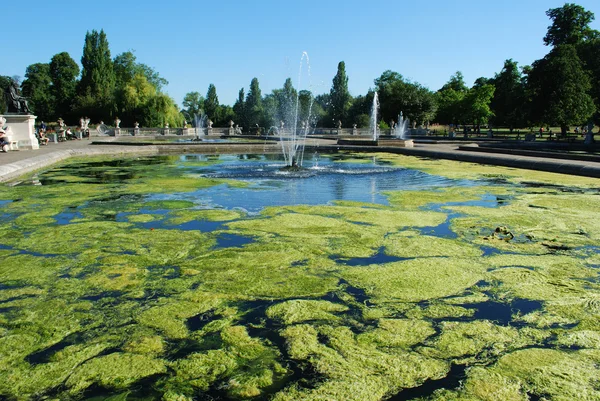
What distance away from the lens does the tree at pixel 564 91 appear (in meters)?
36.5

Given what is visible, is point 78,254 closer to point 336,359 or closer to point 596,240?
point 336,359

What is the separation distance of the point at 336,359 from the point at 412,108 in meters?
60.3

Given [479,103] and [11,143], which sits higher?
[479,103]

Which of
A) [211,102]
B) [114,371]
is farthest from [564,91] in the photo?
[211,102]

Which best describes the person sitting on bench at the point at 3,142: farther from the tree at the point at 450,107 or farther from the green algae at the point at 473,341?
the tree at the point at 450,107

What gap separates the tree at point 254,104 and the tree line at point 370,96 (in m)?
0.15

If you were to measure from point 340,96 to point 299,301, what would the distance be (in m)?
69.4

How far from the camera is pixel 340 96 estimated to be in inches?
2840

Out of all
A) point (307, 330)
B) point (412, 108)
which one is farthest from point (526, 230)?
point (412, 108)

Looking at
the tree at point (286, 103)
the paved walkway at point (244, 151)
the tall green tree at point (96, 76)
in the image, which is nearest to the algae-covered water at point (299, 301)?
the paved walkway at point (244, 151)

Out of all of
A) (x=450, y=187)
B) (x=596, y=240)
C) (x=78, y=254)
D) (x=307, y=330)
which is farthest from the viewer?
(x=450, y=187)

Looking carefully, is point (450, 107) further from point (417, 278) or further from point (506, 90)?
point (417, 278)

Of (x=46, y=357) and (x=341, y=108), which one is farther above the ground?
(x=341, y=108)

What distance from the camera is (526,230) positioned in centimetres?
768
